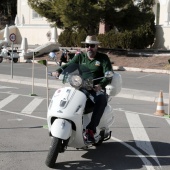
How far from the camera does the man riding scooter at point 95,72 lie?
6.39 m

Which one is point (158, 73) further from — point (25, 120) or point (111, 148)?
point (111, 148)

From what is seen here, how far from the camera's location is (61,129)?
583 centimetres

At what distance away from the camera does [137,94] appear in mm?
14500

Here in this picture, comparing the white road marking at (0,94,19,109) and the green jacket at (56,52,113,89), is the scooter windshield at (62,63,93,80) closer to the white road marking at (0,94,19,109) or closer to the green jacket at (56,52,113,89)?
the green jacket at (56,52,113,89)

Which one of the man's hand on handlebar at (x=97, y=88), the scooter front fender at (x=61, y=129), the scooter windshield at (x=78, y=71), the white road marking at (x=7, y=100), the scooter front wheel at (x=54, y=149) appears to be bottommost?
the white road marking at (x=7, y=100)

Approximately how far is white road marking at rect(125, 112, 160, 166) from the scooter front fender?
155 centimetres

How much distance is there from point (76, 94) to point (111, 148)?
5.56 ft

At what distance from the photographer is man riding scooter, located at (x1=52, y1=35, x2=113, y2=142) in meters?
6.39

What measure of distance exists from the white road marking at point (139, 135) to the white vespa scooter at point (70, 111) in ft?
4.46

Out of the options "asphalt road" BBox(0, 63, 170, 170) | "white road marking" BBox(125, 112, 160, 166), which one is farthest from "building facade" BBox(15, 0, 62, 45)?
"white road marking" BBox(125, 112, 160, 166)

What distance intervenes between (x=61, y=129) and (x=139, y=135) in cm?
290

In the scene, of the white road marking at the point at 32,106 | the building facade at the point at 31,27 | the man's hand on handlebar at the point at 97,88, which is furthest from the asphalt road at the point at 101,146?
the building facade at the point at 31,27

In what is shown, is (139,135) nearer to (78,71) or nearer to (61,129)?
(78,71)

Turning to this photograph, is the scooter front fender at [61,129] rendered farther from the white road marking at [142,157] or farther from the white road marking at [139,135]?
the white road marking at [139,135]
